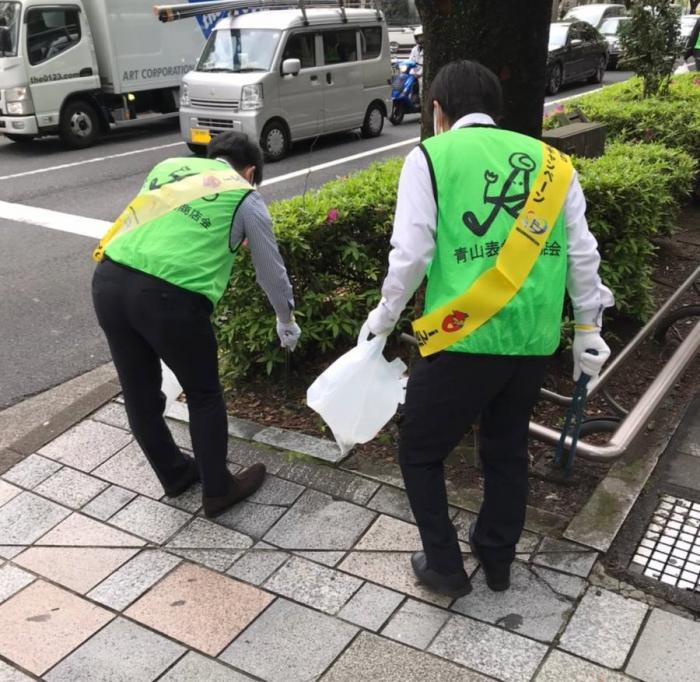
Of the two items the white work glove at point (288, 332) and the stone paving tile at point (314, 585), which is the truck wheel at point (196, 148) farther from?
the stone paving tile at point (314, 585)

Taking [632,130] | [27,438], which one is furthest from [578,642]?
[632,130]

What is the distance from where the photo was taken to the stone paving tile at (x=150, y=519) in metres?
3.08

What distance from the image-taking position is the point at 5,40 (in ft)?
37.9

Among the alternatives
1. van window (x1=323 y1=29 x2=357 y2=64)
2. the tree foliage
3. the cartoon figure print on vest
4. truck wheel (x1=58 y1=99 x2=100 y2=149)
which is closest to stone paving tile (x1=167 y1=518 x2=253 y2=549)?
the cartoon figure print on vest

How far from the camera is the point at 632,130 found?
22.1 feet

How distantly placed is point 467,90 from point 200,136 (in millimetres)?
9826

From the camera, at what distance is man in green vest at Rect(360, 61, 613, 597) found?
222cm

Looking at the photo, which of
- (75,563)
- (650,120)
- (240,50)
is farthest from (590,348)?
(240,50)

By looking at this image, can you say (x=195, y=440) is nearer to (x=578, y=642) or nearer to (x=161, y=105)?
(x=578, y=642)

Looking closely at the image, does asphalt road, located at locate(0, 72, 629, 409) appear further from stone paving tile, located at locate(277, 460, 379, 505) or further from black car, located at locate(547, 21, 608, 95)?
black car, located at locate(547, 21, 608, 95)

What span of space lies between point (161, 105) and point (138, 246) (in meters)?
12.7

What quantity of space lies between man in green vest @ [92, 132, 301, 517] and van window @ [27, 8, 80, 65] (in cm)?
1025

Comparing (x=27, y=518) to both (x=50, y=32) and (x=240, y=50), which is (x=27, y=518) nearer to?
(x=240, y=50)

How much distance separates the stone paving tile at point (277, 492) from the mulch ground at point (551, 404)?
376 mm
